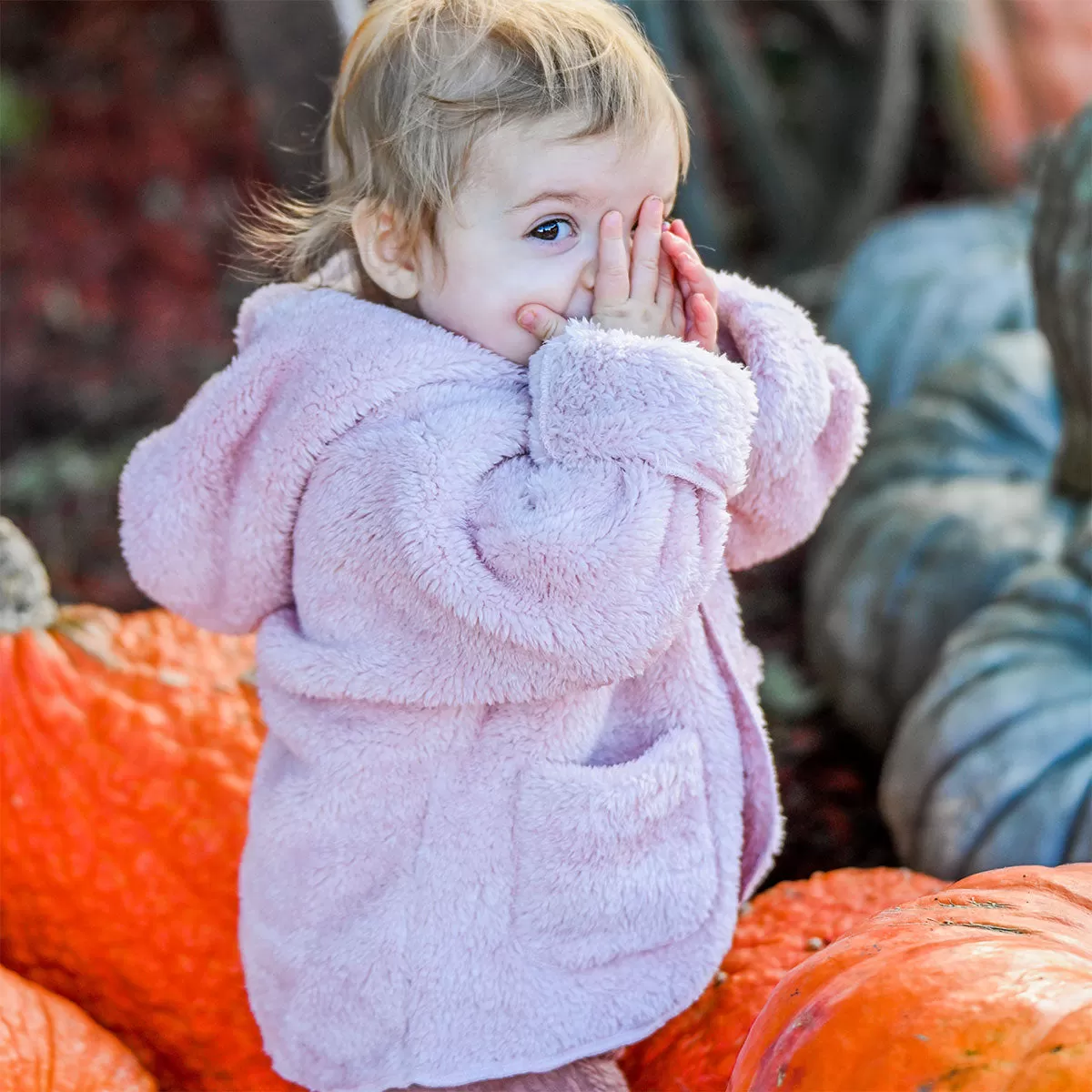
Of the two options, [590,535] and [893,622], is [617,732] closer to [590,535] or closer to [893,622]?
[590,535]

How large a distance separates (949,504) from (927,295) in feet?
3.65

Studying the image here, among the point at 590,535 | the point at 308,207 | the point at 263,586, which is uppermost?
the point at 308,207

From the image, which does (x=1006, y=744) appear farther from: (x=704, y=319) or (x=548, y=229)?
(x=548, y=229)

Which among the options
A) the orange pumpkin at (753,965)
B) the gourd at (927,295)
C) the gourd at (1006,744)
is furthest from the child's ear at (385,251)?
the gourd at (927,295)

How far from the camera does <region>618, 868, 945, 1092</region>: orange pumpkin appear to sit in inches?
61.4

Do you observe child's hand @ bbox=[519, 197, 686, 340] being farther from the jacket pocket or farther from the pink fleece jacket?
the jacket pocket

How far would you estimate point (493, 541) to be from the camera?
136cm

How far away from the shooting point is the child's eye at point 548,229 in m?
1.41

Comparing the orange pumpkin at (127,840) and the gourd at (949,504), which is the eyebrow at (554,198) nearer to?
the orange pumpkin at (127,840)

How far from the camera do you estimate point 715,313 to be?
1486mm

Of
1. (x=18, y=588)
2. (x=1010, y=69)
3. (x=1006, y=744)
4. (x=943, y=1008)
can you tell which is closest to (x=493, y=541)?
(x=943, y=1008)

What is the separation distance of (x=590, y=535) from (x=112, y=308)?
5.05m

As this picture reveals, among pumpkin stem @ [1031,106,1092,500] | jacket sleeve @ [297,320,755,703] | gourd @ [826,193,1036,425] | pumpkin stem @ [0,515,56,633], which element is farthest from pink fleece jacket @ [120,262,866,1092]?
gourd @ [826,193,1036,425]

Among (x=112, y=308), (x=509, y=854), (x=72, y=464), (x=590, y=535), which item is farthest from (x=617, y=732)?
(x=112, y=308)
